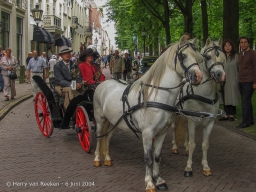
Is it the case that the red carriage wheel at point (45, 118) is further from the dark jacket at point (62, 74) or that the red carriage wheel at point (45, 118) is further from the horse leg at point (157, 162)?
the horse leg at point (157, 162)

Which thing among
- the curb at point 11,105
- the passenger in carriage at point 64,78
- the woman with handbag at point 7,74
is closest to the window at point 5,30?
the curb at point 11,105

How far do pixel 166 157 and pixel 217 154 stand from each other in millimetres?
979

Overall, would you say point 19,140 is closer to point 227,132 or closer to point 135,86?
point 135,86

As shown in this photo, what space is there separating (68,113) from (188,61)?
3.58 m

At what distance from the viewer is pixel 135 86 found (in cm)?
529

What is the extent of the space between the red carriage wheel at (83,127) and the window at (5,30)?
17.7 m

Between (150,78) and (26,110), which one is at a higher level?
(150,78)

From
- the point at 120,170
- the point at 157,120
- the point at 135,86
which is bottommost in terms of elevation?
the point at 120,170

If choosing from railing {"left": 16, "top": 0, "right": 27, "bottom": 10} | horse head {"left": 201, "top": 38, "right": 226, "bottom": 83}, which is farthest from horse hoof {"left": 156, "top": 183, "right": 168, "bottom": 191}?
railing {"left": 16, "top": 0, "right": 27, "bottom": 10}

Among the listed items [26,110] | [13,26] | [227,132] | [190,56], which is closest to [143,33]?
[13,26]

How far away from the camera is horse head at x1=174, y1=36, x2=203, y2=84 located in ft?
14.9

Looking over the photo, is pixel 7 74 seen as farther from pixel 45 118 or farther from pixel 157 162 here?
pixel 157 162

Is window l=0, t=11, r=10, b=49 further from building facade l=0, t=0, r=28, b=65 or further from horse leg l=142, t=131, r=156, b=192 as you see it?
horse leg l=142, t=131, r=156, b=192

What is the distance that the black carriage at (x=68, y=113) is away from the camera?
6988 millimetres
